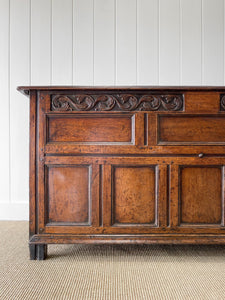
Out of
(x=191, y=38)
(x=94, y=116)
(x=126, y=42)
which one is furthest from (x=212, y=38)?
(x=94, y=116)

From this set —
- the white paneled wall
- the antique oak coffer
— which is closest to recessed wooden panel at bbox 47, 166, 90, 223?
the antique oak coffer

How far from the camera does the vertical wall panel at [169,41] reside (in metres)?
2.00

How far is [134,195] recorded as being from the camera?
132cm

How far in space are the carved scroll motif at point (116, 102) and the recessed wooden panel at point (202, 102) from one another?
1.7 inches

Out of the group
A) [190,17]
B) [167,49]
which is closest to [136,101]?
[167,49]

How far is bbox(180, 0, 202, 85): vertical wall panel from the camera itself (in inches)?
78.9

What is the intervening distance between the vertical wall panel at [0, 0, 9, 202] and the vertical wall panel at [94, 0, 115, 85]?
2.50ft

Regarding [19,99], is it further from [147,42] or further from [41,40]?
[147,42]

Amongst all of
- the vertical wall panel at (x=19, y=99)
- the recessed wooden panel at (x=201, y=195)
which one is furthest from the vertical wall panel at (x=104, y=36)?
the recessed wooden panel at (x=201, y=195)

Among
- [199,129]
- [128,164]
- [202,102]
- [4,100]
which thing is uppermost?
[4,100]

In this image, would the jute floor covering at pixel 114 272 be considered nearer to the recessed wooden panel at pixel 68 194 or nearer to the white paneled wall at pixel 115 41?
the recessed wooden panel at pixel 68 194

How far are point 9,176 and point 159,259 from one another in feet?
4.60

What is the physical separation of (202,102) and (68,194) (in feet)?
2.94

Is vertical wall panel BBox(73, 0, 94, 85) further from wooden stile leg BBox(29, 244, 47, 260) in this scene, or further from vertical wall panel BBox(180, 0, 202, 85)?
wooden stile leg BBox(29, 244, 47, 260)
